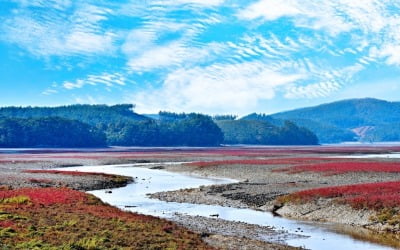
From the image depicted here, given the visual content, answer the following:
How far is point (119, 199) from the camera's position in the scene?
157 feet

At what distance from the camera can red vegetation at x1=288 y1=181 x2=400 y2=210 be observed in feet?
119

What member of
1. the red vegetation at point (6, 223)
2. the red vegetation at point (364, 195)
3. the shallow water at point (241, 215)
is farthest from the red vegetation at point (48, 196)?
the red vegetation at point (364, 195)

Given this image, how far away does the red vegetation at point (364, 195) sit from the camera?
36.4 metres

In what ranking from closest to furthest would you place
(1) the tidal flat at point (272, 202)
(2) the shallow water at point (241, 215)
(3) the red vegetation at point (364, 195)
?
1. (2) the shallow water at point (241, 215)
2. (1) the tidal flat at point (272, 202)
3. (3) the red vegetation at point (364, 195)

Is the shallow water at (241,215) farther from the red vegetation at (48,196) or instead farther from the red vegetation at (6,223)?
the red vegetation at (6,223)

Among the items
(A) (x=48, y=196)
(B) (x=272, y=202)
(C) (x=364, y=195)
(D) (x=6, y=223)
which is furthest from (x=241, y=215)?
(D) (x=6, y=223)

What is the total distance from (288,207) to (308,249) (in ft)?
47.9

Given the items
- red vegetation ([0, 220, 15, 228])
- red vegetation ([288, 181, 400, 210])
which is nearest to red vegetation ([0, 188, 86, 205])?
red vegetation ([0, 220, 15, 228])

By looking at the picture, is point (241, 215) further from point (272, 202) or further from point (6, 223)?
point (6, 223)

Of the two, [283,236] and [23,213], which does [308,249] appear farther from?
[23,213]

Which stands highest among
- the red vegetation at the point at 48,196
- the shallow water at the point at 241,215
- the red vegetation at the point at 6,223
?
the red vegetation at the point at 48,196

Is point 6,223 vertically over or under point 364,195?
over

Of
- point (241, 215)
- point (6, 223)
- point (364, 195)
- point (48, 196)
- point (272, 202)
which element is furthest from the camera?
point (272, 202)

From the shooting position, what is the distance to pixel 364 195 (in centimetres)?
4075
